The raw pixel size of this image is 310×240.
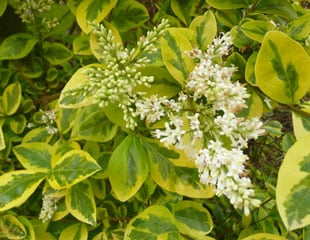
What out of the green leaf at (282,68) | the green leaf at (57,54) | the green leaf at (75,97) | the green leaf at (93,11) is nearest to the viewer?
the green leaf at (282,68)

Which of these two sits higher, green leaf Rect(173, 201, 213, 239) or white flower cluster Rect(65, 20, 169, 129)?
white flower cluster Rect(65, 20, 169, 129)

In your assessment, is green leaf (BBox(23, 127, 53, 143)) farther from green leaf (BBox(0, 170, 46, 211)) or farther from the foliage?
green leaf (BBox(0, 170, 46, 211))

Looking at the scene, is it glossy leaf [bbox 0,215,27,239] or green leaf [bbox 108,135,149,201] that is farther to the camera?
glossy leaf [bbox 0,215,27,239]

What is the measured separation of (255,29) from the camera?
94cm

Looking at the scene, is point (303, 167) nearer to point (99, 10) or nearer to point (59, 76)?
point (99, 10)

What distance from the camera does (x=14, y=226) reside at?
1082mm

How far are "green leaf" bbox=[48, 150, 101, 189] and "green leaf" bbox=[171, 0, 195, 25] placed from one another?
455mm

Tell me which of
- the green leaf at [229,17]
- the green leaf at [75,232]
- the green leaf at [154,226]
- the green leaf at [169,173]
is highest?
the green leaf at [229,17]

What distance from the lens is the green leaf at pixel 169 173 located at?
3.09ft

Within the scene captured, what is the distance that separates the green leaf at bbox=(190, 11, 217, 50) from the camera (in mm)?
925

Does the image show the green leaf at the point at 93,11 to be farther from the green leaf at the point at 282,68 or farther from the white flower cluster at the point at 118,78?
the green leaf at the point at 282,68

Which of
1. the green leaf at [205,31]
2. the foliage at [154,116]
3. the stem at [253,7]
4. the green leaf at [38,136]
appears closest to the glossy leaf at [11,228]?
the foliage at [154,116]

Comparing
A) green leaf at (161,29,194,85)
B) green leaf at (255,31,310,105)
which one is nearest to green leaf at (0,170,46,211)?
green leaf at (161,29,194,85)

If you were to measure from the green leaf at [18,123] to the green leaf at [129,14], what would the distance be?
0.41 metres
